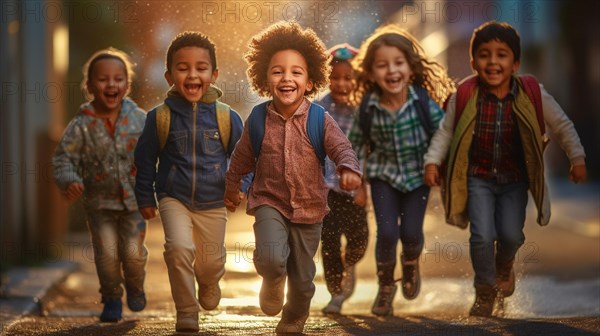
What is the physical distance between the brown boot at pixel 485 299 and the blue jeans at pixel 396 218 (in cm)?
54

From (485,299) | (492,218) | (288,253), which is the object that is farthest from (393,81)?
(288,253)

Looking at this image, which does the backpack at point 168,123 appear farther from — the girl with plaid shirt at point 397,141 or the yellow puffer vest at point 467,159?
the yellow puffer vest at point 467,159

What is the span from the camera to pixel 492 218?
27.1 feet

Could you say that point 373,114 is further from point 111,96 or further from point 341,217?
point 111,96

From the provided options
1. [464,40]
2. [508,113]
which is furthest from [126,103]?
[464,40]

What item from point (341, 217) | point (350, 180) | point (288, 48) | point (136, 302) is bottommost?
point (136, 302)

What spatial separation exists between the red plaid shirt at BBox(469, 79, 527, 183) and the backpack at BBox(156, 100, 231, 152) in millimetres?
1552

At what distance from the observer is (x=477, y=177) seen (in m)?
8.27

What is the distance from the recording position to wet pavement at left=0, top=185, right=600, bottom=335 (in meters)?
7.60

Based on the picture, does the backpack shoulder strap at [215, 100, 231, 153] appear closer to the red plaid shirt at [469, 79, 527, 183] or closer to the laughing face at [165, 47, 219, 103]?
the laughing face at [165, 47, 219, 103]

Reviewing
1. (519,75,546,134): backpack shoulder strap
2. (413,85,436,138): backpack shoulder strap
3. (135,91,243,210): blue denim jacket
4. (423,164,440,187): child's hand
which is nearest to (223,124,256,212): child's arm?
(135,91,243,210): blue denim jacket

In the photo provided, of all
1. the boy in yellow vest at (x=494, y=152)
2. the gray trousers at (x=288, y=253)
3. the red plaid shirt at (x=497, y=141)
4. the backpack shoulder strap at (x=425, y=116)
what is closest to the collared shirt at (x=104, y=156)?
the gray trousers at (x=288, y=253)

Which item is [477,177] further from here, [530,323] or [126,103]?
[126,103]

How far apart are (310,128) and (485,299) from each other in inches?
72.2
